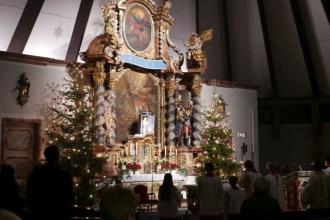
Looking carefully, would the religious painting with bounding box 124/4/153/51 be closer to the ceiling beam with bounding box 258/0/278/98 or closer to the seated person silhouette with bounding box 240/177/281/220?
the ceiling beam with bounding box 258/0/278/98

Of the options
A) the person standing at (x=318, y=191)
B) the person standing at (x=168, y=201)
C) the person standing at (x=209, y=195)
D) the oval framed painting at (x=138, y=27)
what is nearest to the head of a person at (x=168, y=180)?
the person standing at (x=168, y=201)

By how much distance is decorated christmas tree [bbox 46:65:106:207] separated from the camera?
1252 cm

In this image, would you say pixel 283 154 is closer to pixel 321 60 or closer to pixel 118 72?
pixel 321 60

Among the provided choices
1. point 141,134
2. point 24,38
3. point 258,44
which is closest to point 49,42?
point 24,38

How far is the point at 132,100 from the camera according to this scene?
17.7m

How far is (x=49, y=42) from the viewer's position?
16625 mm

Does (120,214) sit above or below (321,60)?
below

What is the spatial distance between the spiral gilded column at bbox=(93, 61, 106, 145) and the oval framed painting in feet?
5.97

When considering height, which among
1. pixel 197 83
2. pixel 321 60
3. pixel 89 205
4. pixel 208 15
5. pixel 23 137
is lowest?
pixel 89 205

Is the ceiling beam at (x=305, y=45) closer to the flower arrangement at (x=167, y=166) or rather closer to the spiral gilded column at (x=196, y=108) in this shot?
the spiral gilded column at (x=196, y=108)

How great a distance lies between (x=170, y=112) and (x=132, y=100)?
5.47 ft

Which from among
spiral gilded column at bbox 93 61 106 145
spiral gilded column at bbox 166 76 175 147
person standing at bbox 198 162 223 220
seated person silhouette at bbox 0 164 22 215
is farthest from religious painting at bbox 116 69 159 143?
Result: seated person silhouette at bbox 0 164 22 215

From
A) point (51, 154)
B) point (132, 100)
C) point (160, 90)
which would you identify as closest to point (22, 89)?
point (132, 100)

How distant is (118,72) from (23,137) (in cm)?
383
